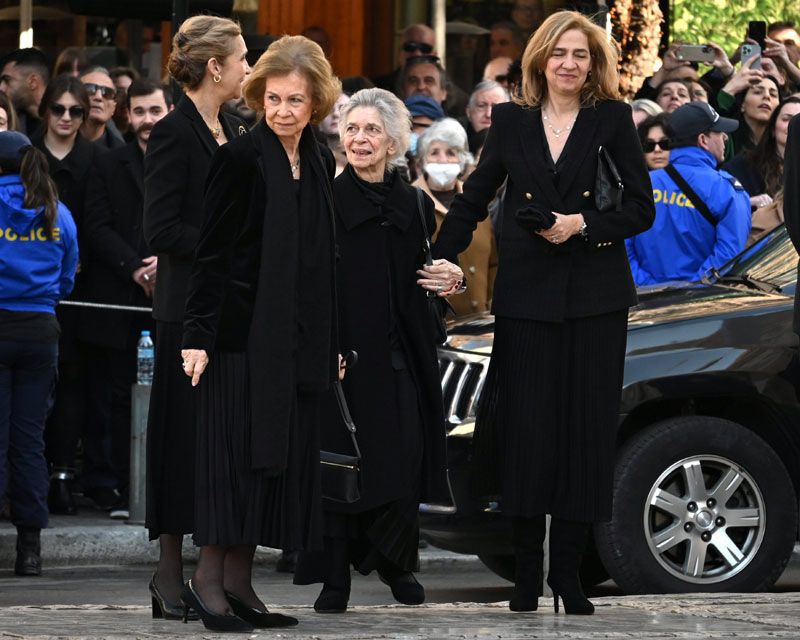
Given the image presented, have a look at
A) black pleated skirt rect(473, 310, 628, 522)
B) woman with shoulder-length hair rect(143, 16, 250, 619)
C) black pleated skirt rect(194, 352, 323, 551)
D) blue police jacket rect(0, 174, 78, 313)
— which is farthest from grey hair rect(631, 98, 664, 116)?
black pleated skirt rect(194, 352, 323, 551)

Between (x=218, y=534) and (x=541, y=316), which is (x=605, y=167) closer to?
(x=541, y=316)

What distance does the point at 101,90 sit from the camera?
13.0m

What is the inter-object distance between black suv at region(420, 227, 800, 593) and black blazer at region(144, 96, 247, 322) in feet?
6.76

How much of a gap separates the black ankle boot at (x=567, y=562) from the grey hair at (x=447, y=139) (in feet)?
14.2

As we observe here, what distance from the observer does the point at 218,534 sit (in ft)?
22.1

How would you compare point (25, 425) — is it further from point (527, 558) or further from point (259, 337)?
point (259, 337)

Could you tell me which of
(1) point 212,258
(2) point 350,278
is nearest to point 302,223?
(1) point 212,258

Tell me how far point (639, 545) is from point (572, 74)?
2.39m

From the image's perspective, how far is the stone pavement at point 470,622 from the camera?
22.4 ft

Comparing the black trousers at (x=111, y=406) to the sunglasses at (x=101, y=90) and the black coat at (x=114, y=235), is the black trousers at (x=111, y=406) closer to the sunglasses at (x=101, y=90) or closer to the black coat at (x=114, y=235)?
the black coat at (x=114, y=235)

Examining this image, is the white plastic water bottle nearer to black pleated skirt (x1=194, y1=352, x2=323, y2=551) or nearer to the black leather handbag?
the black leather handbag

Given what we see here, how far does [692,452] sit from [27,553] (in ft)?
11.3

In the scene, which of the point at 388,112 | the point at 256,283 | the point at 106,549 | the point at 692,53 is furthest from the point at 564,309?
the point at 692,53

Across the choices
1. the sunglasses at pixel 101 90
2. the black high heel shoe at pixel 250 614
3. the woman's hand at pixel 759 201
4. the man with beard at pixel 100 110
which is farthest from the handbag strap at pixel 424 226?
the sunglasses at pixel 101 90
